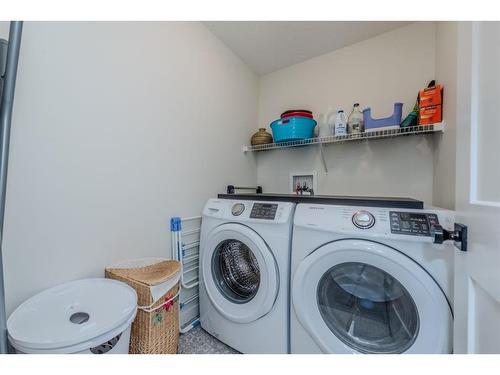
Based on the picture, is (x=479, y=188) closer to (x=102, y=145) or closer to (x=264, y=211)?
(x=264, y=211)

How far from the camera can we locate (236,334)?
1.22m

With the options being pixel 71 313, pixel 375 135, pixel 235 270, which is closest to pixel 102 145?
pixel 71 313

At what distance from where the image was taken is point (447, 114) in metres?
1.17

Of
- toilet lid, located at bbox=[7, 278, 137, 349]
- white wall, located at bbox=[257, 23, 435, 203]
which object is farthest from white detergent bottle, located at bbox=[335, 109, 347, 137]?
toilet lid, located at bbox=[7, 278, 137, 349]

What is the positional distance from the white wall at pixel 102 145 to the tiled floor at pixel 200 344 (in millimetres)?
597

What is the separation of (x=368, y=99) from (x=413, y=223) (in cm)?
129

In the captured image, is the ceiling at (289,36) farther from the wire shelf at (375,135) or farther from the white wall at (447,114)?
the wire shelf at (375,135)

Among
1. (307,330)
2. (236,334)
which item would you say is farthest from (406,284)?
(236,334)

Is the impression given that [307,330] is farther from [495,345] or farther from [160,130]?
[160,130]

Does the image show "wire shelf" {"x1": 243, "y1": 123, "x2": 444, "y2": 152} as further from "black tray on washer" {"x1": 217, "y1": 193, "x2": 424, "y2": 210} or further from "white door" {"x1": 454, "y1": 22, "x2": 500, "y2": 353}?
"white door" {"x1": 454, "y1": 22, "x2": 500, "y2": 353}

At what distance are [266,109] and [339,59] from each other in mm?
795

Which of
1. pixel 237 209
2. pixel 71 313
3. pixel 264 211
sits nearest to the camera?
pixel 71 313

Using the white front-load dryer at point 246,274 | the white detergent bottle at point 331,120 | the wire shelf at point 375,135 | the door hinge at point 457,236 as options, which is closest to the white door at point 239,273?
the white front-load dryer at point 246,274

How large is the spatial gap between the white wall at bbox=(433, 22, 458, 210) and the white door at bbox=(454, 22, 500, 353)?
538 millimetres
